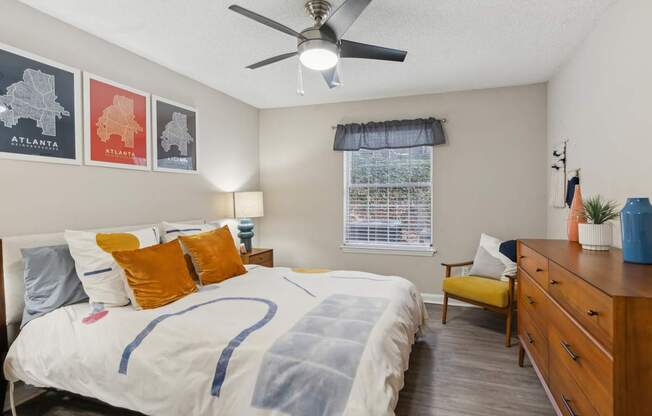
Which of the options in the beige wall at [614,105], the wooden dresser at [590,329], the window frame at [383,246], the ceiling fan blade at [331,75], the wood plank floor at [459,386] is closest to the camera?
the wooden dresser at [590,329]

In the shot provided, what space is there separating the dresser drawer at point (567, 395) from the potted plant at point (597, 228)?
74 centimetres

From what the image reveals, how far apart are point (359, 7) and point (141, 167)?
2317 millimetres

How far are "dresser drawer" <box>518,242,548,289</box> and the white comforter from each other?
855mm

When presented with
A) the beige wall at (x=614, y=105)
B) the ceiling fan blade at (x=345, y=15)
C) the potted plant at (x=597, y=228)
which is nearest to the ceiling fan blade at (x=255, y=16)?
the ceiling fan blade at (x=345, y=15)

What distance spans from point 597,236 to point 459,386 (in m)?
1.31

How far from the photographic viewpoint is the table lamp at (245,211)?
4062mm

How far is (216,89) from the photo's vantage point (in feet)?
13.0

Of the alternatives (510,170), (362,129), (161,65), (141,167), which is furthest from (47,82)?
(510,170)

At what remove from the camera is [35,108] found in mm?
2248

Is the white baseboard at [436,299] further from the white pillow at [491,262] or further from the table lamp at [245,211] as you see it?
the table lamp at [245,211]

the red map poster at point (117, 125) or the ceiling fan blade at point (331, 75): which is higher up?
the ceiling fan blade at point (331, 75)

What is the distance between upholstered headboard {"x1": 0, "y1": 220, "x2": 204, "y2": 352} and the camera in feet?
6.67

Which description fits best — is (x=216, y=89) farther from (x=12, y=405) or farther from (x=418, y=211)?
(x=12, y=405)

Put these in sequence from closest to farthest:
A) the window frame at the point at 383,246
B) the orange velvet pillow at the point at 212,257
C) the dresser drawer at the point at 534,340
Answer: the dresser drawer at the point at 534,340, the orange velvet pillow at the point at 212,257, the window frame at the point at 383,246
